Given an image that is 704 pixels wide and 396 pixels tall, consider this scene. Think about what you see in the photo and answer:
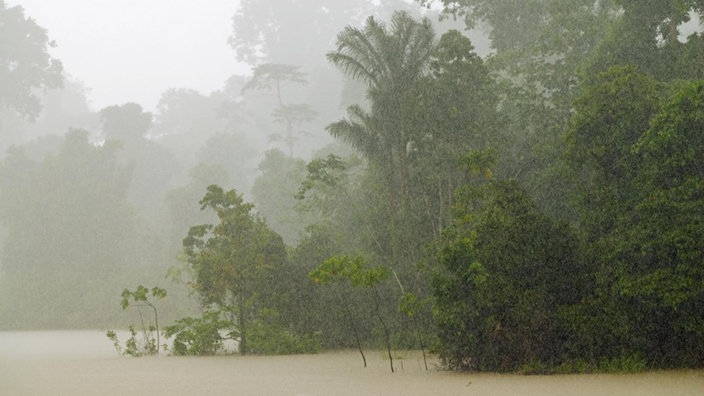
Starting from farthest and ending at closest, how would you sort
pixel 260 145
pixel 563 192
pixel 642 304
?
1. pixel 260 145
2. pixel 563 192
3. pixel 642 304

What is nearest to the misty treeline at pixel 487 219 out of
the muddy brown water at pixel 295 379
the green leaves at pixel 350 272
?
the green leaves at pixel 350 272

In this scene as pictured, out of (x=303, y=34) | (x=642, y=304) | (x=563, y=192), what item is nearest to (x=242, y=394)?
(x=642, y=304)

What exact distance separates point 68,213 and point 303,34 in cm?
3444

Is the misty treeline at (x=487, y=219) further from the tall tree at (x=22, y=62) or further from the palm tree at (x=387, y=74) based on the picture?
the tall tree at (x=22, y=62)

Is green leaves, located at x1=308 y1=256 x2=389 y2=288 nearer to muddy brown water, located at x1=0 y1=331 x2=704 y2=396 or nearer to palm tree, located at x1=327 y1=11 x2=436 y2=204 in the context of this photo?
muddy brown water, located at x1=0 y1=331 x2=704 y2=396

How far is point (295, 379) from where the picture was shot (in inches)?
549


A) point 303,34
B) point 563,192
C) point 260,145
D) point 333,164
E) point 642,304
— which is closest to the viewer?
point 642,304

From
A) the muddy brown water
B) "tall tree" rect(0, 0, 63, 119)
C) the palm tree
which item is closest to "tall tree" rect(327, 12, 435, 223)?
the palm tree

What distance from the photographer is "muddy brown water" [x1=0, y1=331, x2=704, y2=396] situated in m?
11.5

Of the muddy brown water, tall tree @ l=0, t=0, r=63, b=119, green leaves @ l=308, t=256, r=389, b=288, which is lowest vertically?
the muddy brown water

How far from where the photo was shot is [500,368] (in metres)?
13.6

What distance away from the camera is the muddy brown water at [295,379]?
1145 cm

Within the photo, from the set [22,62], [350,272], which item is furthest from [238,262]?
[22,62]

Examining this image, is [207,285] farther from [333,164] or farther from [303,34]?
[303,34]
